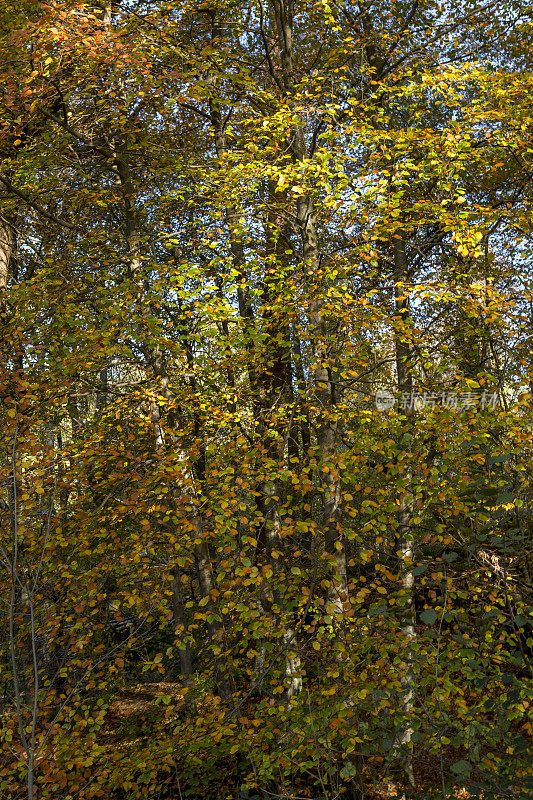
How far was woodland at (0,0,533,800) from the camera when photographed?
5918 millimetres

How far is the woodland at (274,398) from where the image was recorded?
5.92 metres

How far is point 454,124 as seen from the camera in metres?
6.62

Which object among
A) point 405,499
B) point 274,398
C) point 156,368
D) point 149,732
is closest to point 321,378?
point 274,398

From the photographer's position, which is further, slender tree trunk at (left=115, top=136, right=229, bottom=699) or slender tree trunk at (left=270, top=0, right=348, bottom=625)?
slender tree trunk at (left=115, top=136, right=229, bottom=699)

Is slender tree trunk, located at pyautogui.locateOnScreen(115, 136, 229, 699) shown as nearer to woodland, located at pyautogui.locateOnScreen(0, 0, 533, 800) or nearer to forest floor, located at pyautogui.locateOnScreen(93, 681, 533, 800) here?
woodland, located at pyautogui.locateOnScreen(0, 0, 533, 800)

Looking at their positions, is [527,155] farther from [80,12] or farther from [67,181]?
[67,181]

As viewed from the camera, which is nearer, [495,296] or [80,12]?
[495,296]

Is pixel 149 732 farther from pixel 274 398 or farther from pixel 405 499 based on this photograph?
pixel 405 499

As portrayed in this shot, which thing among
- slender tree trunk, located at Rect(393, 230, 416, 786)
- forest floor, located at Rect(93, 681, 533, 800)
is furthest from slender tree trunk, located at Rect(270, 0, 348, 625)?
forest floor, located at Rect(93, 681, 533, 800)

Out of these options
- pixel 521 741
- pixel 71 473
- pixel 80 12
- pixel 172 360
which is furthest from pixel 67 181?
pixel 521 741

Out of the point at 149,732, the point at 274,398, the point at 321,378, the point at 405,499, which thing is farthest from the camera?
the point at 149,732

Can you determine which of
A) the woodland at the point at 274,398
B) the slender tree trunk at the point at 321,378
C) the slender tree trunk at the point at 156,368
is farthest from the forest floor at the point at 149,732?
the slender tree trunk at the point at 321,378

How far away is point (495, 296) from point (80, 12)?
23.6ft

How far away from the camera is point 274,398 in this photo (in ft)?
28.2
